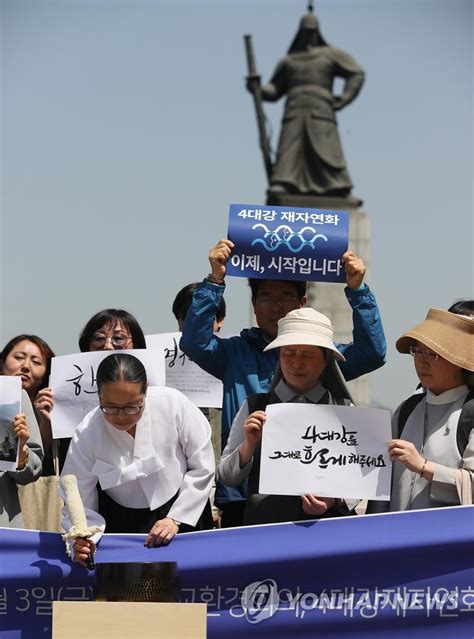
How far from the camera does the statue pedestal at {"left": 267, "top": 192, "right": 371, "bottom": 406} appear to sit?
20984mm

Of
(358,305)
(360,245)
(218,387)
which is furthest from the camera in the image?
(360,245)

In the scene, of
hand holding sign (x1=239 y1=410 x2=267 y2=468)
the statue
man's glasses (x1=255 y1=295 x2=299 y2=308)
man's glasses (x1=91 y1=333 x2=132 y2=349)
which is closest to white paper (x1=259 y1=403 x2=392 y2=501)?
hand holding sign (x1=239 y1=410 x2=267 y2=468)

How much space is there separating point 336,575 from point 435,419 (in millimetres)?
788

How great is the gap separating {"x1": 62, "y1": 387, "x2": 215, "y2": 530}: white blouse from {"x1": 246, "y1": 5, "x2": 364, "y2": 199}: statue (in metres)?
16.5

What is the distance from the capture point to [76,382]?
7.09 metres

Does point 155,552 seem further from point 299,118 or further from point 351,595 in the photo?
point 299,118

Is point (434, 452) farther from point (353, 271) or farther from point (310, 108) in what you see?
point (310, 108)

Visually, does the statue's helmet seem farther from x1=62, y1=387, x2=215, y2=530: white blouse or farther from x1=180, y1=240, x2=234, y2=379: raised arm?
x1=62, y1=387, x2=215, y2=530: white blouse

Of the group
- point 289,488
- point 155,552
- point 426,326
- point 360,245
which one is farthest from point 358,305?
point 360,245

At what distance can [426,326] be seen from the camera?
6.21m

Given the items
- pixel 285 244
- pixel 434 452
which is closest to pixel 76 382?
pixel 285 244

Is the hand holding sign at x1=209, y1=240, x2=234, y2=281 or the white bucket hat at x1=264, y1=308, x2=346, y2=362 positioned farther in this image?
the hand holding sign at x1=209, y1=240, x2=234, y2=281

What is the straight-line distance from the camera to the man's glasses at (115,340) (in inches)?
284

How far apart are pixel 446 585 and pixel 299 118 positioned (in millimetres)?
17421
